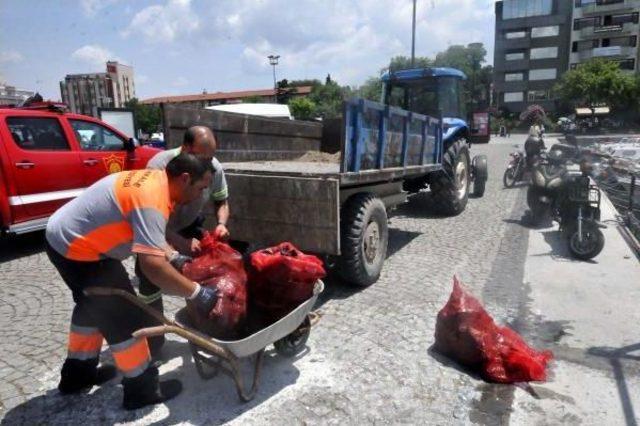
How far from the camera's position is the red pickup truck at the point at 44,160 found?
5832 millimetres

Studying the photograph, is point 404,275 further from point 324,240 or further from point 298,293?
point 298,293

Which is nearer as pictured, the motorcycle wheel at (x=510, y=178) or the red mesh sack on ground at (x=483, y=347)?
the red mesh sack on ground at (x=483, y=347)

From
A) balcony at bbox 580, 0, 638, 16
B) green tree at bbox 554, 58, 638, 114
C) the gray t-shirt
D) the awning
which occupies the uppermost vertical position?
balcony at bbox 580, 0, 638, 16

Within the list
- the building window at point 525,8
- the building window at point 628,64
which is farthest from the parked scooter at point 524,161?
the building window at point 525,8

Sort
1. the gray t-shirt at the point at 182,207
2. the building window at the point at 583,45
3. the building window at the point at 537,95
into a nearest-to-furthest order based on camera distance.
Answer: the gray t-shirt at the point at 182,207
the building window at the point at 583,45
the building window at the point at 537,95

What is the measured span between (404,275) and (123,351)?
3.28 m

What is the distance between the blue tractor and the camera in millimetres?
8109

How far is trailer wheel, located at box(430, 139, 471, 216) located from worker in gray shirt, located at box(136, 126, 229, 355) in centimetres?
498

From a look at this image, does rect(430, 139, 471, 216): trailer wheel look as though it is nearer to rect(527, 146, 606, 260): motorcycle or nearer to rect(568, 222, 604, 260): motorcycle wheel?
rect(527, 146, 606, 260): motorcycle

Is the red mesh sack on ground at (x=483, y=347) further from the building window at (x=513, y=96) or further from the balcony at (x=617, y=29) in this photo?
the building window at (x=513, y=96)

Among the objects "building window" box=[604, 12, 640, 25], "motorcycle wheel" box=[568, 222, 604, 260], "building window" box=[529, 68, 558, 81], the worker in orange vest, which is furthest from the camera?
"building window" box=[529, 68, 558, 81]

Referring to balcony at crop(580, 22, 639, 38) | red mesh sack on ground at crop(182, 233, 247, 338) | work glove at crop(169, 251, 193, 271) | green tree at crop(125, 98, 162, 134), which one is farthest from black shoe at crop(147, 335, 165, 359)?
balcony at crop(580, 22, 639, 38)

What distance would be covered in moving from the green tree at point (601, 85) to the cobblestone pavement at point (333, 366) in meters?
54.5

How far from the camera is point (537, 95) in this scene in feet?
229
